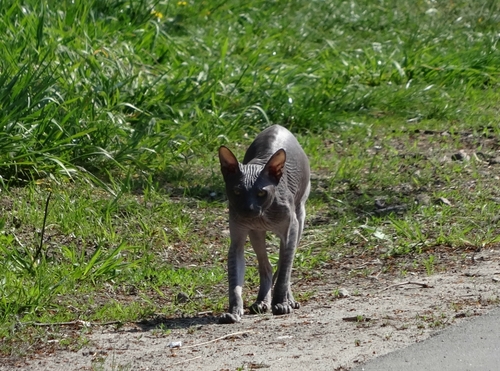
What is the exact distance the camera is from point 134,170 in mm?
8305

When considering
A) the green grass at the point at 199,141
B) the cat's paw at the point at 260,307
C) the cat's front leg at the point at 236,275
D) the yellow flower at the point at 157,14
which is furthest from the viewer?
the yellow flower at the point at 157,14

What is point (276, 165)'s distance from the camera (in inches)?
226

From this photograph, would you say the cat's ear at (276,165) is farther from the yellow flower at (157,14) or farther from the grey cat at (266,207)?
the yellow flower at (157,14)

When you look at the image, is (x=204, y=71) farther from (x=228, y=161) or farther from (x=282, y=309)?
(x=282, y=309)

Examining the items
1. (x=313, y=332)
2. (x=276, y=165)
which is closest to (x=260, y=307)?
(x=313, y=332)

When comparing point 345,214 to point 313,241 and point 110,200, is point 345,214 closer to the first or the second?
point 313,241

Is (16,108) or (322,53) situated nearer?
(16,108)

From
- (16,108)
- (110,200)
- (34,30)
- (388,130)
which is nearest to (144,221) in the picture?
(110,200)

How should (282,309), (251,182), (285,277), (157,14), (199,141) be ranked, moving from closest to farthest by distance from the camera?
(251,182)
(282,309)
(285,277)
(199,141)
(157,14)

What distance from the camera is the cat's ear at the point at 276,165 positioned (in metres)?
5.70

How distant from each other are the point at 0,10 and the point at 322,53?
153 inches

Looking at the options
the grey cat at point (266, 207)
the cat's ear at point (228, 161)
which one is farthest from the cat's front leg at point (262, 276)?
the cat's ear at point (228, 161)

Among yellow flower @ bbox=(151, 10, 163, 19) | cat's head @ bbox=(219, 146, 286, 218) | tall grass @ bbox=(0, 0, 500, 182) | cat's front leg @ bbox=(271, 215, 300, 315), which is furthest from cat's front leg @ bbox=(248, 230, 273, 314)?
yellow flower @ bbox=(151, 10, 163, 19)

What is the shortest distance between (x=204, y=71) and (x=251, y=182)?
4572mm
